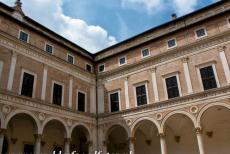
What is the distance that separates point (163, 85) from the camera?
17.8m

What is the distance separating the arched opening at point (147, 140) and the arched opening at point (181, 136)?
1.09 metres

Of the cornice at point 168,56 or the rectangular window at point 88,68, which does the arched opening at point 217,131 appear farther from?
the rectangular window at point 88,68

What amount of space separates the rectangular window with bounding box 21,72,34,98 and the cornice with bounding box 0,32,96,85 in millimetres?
1516

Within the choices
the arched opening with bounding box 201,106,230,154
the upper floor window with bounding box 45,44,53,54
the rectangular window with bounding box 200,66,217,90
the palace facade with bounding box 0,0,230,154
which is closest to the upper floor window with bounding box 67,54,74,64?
the palace facade with bounding box 0,0,230,154

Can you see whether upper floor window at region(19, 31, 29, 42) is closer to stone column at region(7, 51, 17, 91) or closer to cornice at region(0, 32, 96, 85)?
cornice at region(0, 32, 96, 85)

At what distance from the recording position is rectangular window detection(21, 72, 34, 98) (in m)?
15.5

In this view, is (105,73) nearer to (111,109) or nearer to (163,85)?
(111,109)

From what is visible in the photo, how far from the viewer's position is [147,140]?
65.4 feet

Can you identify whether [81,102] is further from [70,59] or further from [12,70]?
[12,70]

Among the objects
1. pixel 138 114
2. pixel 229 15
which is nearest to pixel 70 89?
pixel 138 114

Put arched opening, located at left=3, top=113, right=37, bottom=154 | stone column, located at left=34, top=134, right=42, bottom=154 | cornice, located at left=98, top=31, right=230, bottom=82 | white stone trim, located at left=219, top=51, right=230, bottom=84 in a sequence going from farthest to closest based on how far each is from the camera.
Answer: cornice, located at left=98, top=31, right=230, bottom=82 → arched opening, located at left=3, top=113, right=37, bottom=154 → white stone trim, located at left=219, top=51, right=230, bottom=84 → stone column, located at left=34, top=134, right=42, bottom=154

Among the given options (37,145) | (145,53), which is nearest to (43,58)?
(37,145)

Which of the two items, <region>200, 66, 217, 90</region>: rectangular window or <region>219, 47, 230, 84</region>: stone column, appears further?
<region>200, 66, 217, 90</region>: rectangular window

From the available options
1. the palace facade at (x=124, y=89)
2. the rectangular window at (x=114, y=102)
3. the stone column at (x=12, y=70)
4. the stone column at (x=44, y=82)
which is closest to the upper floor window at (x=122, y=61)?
the palace facade at (x=124, y=89)
